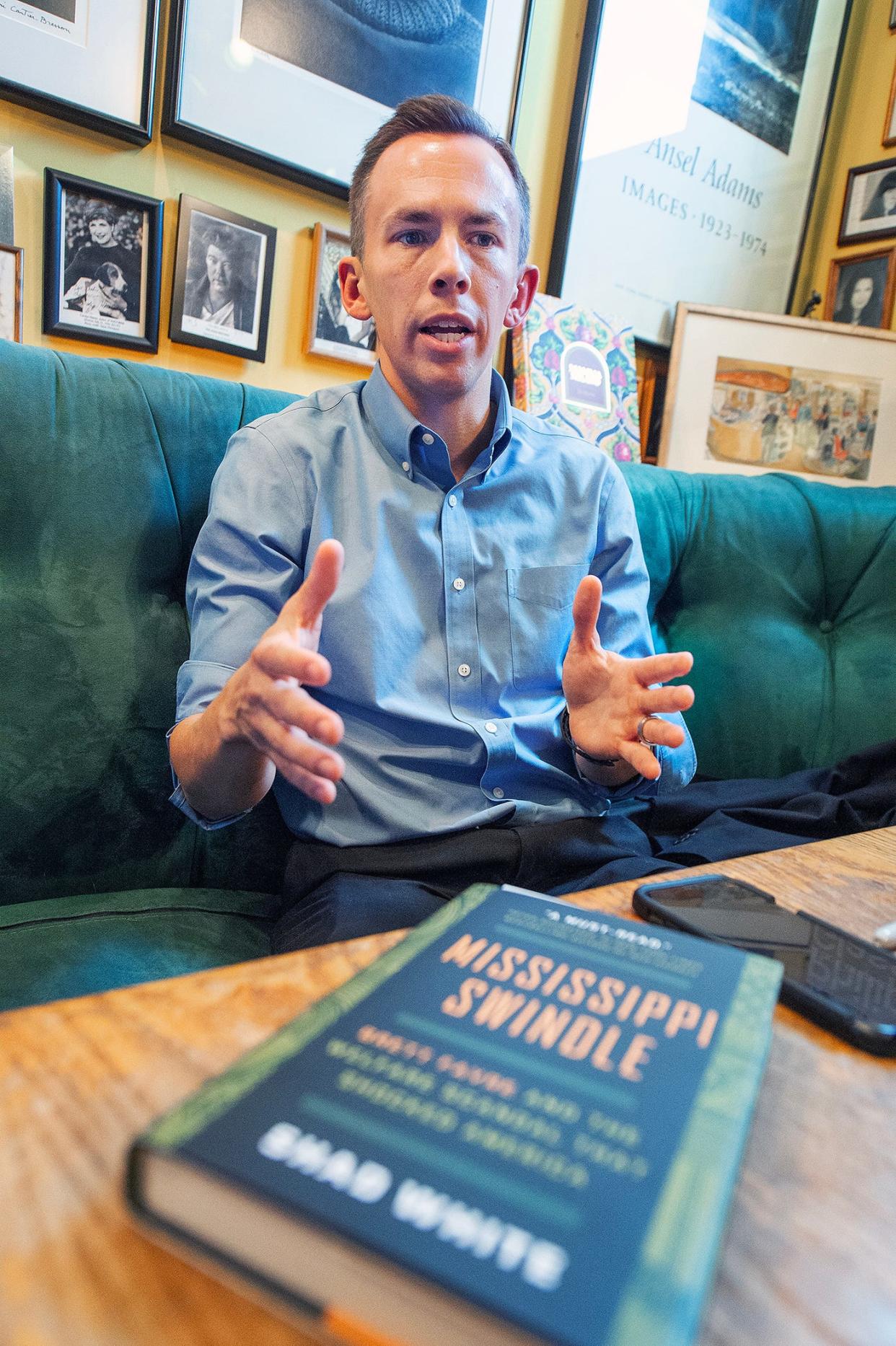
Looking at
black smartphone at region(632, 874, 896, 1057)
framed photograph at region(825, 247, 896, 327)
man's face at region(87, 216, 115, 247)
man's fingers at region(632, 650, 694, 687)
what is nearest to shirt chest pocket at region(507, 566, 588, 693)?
man's fingers at region(632, 650, 694, 687)

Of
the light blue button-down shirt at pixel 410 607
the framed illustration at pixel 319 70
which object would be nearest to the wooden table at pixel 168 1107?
the light blue button-down shirt at pixel 410 607

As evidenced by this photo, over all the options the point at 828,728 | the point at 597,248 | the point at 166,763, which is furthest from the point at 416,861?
the point at 597,248

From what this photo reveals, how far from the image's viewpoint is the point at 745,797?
121 cm

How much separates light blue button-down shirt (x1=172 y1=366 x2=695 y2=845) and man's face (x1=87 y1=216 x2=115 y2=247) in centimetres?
49

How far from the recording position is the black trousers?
0.83 m

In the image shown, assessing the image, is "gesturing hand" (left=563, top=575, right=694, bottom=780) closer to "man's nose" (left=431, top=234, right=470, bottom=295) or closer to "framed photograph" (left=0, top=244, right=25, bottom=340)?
"man's nose" (left=431, top=234, right=470, bottom=295)

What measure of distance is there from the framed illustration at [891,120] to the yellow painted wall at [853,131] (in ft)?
0.05

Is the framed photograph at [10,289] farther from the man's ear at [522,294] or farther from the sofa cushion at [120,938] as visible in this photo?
the sofa cushion at [120,938]

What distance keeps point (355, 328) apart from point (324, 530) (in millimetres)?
751

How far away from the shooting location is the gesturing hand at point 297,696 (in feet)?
1.81

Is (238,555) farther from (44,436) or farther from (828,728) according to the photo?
(828,728)

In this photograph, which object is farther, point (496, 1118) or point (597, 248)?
point (597, 248)

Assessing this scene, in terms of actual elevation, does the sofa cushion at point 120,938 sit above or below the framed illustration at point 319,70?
below

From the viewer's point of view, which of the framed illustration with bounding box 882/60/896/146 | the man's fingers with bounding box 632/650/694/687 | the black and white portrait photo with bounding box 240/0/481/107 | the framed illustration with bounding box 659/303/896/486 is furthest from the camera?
the framed illustration with bounding box 882/60/896/146
